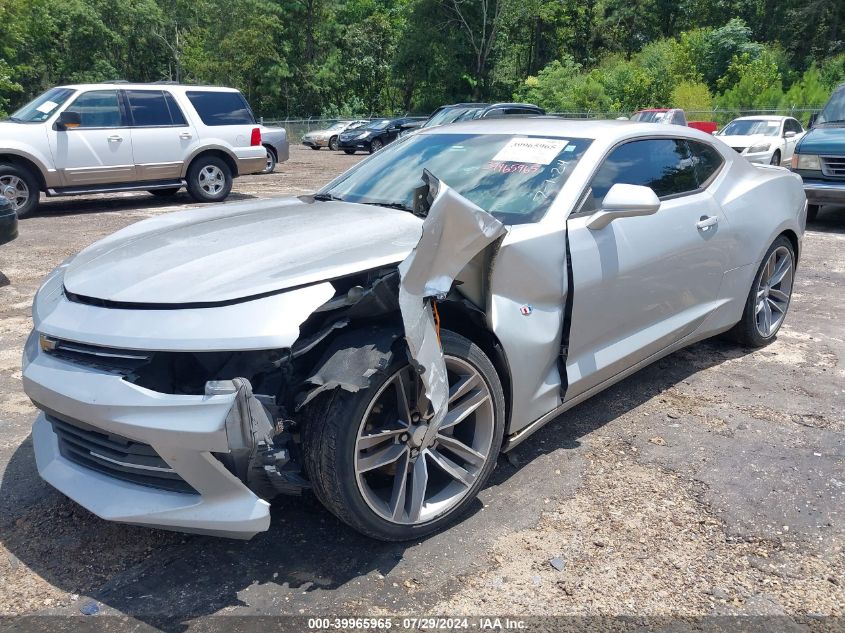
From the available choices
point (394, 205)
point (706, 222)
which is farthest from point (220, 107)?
point (706, 222)

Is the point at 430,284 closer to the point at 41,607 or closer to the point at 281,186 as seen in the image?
the point at 41,607

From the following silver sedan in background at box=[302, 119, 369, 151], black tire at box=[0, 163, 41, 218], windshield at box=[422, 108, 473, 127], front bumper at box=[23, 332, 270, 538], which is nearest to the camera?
front bumper at box=[23, 332, 270, 538]

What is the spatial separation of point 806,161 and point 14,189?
11146 mm

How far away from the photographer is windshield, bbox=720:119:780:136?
16.3m

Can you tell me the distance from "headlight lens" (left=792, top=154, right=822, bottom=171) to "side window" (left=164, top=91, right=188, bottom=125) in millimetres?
9243

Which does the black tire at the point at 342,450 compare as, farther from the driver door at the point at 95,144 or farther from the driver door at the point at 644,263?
the driver door at the point at 95,144

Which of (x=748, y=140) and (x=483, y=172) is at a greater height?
(x=483, y=172)

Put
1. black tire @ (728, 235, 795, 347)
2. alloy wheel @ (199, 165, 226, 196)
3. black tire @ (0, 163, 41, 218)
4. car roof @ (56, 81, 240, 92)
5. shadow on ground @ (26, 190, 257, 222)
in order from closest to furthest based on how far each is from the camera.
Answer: black tire @ (728, 235, 795, 347) → black tire @ (0, 163, 41, 218) → car roof @ (56, 81, 240, 92) → shadow on ground @ (26, 190, 257, 222) → alloy wheel @ (199, 165, 226, 196)

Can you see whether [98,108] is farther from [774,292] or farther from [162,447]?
[162,447]

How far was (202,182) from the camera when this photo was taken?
11.8 m

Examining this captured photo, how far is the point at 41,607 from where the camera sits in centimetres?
245

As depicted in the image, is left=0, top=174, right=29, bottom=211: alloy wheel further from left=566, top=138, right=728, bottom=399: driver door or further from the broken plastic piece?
the broken plastic piece

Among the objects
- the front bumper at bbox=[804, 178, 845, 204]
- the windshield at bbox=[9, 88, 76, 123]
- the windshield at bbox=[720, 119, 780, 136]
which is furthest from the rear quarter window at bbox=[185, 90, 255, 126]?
the windshield at bbox=[720, 119, 780, 136]

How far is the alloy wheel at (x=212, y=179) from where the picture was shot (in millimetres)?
11805
